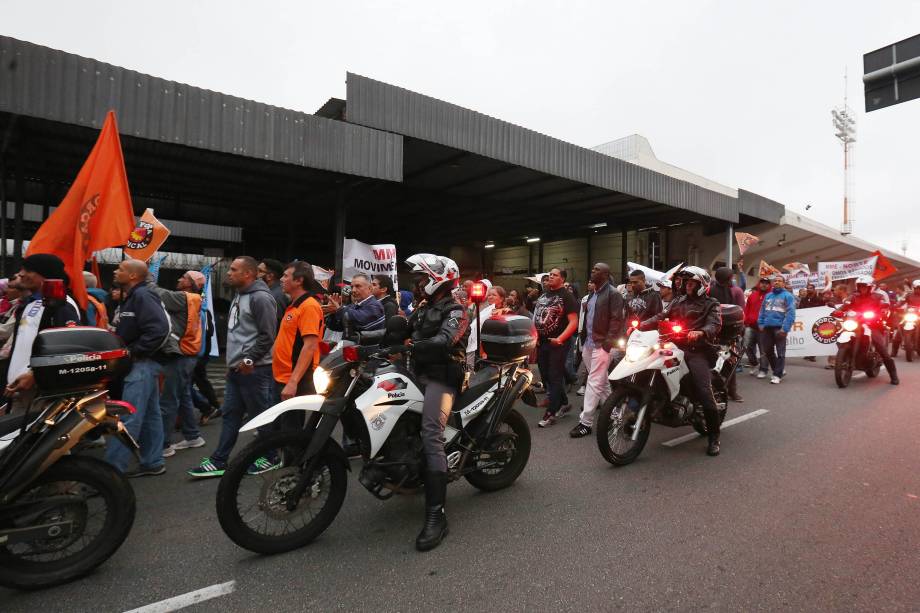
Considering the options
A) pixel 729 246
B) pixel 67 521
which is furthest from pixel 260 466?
pixel 729 246

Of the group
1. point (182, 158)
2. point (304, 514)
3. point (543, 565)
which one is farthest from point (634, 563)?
point (182, 158)

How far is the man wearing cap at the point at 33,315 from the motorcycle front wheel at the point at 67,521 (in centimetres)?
87

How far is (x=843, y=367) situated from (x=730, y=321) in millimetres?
4375

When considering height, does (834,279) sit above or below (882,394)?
above

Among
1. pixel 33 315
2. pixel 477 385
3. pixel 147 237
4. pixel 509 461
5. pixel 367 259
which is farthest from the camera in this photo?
pixel 367 259

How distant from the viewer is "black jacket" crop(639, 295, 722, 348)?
5020 millimetres

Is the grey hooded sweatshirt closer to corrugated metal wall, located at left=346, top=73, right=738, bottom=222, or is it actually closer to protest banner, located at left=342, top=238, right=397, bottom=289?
protest banner, located at left=342, top=238, right=397, bottom=289

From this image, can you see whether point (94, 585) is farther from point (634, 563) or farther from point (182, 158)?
point (182, 158)

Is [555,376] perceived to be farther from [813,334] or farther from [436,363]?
[813,334]

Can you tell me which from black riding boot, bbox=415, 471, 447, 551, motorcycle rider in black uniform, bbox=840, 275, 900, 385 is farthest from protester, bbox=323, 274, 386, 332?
motorcycle rider in black uniform, bbox=840, 275, 900, 385

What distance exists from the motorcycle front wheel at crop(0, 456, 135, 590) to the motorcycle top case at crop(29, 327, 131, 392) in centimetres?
43

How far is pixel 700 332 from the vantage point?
491 centimetres

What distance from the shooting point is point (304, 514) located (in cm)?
318

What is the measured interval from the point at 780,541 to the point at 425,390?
2439 mm
